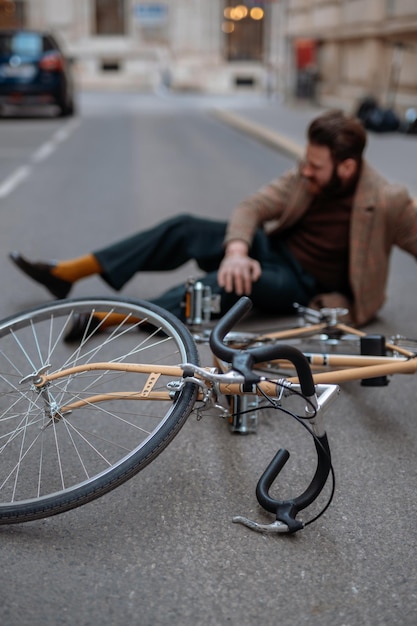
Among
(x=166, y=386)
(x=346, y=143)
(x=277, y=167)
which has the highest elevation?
(x=346, y=143)

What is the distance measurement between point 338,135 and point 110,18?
48.6 metres

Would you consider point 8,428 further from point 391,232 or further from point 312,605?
point 391,232

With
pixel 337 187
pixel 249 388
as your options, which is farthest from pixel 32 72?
pixel 249 388

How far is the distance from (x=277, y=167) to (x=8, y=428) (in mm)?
10586

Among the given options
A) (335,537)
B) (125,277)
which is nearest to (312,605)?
(335,537)

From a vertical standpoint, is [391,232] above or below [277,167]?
above

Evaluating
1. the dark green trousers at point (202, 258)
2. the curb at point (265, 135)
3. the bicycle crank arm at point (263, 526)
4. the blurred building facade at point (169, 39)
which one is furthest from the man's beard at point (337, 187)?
the blurred building facade at point (169, 39)

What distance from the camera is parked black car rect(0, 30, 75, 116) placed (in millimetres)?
20562

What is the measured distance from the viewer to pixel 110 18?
50.1m

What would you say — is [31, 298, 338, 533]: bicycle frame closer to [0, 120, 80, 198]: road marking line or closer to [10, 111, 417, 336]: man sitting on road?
[10, 111, 417, 336]: man sitting on road

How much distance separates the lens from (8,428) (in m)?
3.42

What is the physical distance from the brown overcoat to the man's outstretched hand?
8.9 inches

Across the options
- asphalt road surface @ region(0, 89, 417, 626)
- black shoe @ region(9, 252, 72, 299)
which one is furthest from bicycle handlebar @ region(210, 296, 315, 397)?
black shoe @ region(9, 252, 72, 299)

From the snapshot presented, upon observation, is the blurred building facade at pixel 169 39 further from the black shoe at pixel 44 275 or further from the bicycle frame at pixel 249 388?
the bicycle frame at pixel 249 388
